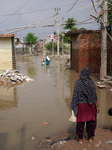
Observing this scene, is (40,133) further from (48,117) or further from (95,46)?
(95,46)

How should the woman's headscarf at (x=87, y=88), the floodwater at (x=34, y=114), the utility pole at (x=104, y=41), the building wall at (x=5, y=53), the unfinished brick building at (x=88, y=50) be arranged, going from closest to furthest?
the woman's headscarf at (x=87, y=88) < the floodwater at (x=34, y=114) < the utility pole at (x=104, y=41) < the unfinished brick building at (x=88, y=50) < the building wall at (x=5, y=53)

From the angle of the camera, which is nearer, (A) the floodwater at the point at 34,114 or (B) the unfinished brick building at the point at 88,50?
(A) the floodwater at the point at 34,114

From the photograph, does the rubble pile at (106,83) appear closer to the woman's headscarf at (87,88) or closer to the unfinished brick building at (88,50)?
the unfinished brick building at (88,50)

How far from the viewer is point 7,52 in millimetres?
15102

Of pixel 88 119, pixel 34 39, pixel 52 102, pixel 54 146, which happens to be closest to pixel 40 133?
pixel 54 146

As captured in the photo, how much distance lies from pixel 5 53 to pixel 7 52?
0.18 meters

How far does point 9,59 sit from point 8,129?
11.0 meters

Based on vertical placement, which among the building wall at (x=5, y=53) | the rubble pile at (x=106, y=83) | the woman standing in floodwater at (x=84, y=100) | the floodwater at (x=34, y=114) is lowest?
the floodwater at (x=34, y=114)

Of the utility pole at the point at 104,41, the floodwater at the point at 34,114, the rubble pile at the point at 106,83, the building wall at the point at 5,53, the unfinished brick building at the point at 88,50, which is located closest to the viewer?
the floodwater at the point at 34,114

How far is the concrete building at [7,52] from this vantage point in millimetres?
14968

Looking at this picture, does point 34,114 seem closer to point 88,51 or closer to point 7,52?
point 88,51

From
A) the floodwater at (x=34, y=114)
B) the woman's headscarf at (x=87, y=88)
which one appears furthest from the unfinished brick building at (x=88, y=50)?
the woman's headscarf at (x=87, y=88)

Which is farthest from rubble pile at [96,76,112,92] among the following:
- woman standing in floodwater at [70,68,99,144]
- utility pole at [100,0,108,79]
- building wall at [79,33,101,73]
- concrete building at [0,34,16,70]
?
concrete building at [0,34,16,70]

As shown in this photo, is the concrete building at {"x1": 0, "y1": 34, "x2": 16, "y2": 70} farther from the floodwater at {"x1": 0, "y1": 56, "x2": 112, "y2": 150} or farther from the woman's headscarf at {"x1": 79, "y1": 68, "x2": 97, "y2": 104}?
the woman's headscarf at {"x1": 79, "y1": 68, "x2": 97, "y2": 104}
